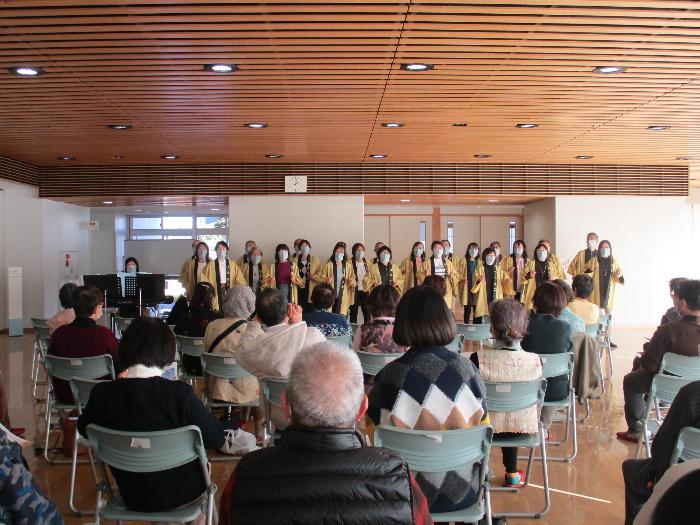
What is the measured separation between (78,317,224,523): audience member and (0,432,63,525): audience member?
73 cm

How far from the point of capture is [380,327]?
14.8 ft

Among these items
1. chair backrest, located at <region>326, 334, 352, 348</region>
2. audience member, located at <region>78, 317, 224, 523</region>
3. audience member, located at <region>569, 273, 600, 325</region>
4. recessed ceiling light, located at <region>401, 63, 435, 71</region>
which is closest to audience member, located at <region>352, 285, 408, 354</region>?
chair backrest, located at <region>326, 334, 352, 348</region>

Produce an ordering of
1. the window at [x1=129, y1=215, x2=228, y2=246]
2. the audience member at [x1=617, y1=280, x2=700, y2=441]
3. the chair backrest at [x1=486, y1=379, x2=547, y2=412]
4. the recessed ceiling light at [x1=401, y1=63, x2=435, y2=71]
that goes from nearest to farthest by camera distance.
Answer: the chair backrest at [x1=486, y1=379, x2=547, y2=412] → the audience member at [x1=617, y1=280, x2=700, y2=441] → the recessed ceiling light at [x1=401, y1=63, x2=435, y2=71] → the window at [x1=129, y1=215, x2=228, y2=246]

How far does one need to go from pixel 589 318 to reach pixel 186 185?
812 cm

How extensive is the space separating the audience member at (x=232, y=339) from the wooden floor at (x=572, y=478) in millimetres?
508

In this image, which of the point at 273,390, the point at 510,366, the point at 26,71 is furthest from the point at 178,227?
the point at 510,366

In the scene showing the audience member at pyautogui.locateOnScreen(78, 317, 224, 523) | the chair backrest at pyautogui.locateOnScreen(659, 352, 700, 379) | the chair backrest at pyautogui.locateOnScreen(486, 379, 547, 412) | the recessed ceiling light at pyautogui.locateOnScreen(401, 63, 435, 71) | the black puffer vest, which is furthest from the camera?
the recessed ceiling light at pyautogui.locateOnScreen(401, 63, 435, 71)

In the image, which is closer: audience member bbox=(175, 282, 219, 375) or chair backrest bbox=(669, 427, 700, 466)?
chair backrest bbox=(669, 427, 700, 466)

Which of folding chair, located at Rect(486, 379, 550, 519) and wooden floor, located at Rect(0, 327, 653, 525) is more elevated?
folding chair, located at Rect(486, 379, 550, 519)

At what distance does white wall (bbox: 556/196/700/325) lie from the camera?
12.6 m

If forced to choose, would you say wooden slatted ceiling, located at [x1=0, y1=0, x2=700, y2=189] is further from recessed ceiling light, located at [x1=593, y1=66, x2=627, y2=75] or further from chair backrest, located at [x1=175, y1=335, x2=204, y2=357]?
chair backrest, located at [x1=175, y1=335, x2=204, y2=357]

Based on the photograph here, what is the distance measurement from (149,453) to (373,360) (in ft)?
6.43

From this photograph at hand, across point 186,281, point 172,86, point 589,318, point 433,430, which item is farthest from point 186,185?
point 433,430

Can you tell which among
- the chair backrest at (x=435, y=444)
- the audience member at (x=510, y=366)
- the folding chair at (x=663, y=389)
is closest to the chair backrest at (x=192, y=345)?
the audience member at (x=510, y=366)
